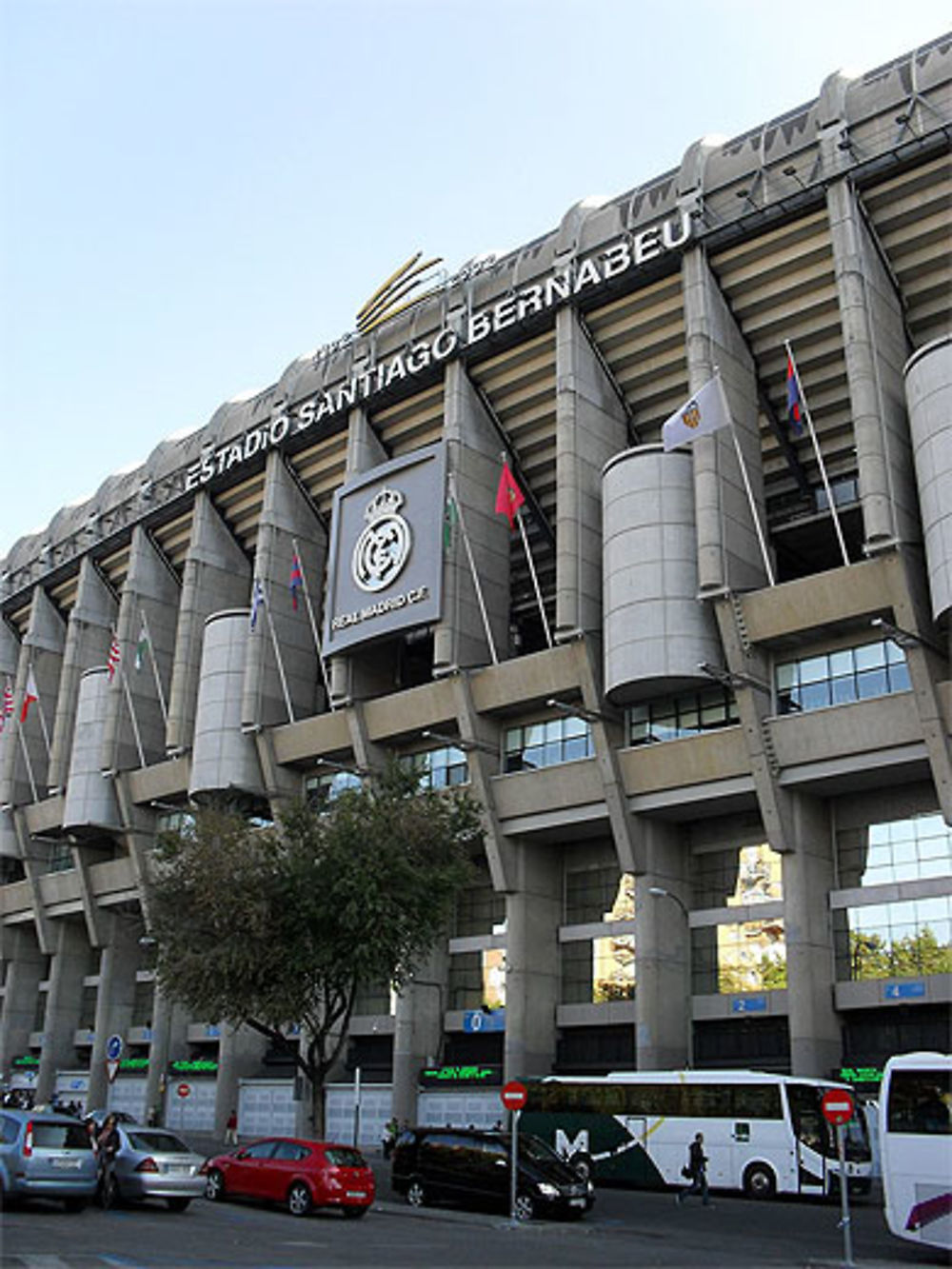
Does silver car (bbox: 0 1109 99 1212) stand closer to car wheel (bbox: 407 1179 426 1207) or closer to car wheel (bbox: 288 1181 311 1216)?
car wheel (bbox: 288 1181 311 1216)

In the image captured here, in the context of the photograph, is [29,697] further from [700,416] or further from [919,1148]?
[919,1148]

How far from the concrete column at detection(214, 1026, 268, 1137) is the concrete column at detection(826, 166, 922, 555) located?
35331 mm

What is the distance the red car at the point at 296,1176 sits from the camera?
25.1m

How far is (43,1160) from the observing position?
21594mm

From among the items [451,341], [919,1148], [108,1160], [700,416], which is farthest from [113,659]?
[919,1148]

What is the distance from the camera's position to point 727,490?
42.2m

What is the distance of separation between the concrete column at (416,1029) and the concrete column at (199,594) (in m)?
17.4

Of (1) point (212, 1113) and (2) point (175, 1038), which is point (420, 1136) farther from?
(2) point (175, 1038)

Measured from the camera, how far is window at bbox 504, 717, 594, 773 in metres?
46.8

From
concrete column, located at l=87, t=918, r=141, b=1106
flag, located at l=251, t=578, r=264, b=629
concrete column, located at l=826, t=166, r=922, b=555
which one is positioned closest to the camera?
concrete column, located at l=826, t=166, r=922, b=555

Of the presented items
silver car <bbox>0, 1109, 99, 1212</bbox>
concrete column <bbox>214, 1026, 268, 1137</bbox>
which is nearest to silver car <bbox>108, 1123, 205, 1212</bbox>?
silver car <bbox>0, 1109, 99, 1212</bbox>

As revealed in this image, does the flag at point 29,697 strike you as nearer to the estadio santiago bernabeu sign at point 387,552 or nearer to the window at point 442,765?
the estadio santiago bernabeu sign at point 387,552

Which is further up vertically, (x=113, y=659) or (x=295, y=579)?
(x=295, y=579)

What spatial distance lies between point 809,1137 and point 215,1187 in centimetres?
1496
